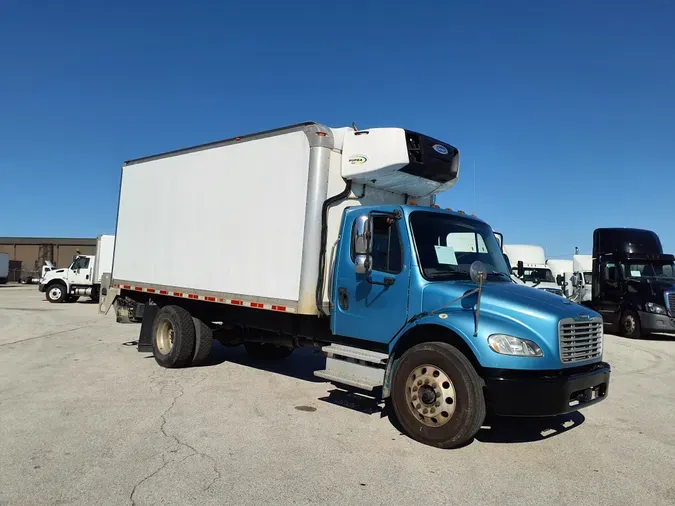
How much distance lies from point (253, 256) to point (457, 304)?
315cm

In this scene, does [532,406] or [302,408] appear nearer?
[532,406]

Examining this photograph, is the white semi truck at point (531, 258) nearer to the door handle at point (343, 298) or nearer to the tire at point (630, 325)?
the tire at point (630, 325)

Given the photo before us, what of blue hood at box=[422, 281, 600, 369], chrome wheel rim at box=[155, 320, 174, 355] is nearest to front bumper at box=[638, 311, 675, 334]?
blue hood at box=[422, 281, 600, 369]

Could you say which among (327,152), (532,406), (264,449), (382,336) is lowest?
(264,449)

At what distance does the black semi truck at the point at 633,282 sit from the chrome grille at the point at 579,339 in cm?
1209

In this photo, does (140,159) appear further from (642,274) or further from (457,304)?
(642,274)

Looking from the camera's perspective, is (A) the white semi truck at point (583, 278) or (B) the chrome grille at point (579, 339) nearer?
(B) the chrome grille at point (579, 339)

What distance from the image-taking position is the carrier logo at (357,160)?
6491 mm

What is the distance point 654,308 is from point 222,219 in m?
13.8

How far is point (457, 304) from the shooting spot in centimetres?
517

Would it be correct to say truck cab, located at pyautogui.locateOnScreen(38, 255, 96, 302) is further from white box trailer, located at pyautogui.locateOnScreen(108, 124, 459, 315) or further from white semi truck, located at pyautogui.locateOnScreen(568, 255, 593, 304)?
white semi truck, located at pyautogui.locateOnScreen(568, 255, 593, 304)

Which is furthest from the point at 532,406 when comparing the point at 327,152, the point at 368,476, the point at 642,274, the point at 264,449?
the point at 642,274

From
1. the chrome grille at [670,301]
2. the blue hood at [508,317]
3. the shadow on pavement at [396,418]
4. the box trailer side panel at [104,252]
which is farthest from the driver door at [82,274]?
the chrome grille at [670,301]

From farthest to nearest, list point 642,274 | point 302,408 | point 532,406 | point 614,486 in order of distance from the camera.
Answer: point 642,274 < point 302,408 < point 532,406 < point 614,486
